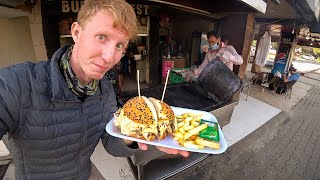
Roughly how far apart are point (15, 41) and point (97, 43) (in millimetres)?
5489

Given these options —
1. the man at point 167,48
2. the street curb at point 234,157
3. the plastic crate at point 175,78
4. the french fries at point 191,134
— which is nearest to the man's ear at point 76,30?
the french fries at point 191,134

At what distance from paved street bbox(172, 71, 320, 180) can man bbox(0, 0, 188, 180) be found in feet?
10.9

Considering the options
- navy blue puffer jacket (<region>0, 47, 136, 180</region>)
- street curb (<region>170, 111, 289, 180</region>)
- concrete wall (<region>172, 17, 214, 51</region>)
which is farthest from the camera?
concrete wall (<region>172, 17, 214, 51</region>)

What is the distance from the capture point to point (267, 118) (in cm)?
782

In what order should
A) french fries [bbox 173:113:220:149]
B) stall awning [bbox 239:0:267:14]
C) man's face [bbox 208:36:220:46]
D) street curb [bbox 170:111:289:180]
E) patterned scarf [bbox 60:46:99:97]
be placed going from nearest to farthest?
patterned scarf [bbox 60:46:99:97] → french fries [bbox 173:113:220:149] → stall awning [bbox 239:0:267:14] → street curb [bbox 170:111:289:180] → man's face [bbox 208:36:220:46]

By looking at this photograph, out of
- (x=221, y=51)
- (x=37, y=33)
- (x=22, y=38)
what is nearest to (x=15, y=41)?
(x=22, y=38)

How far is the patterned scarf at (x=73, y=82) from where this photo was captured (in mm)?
1503

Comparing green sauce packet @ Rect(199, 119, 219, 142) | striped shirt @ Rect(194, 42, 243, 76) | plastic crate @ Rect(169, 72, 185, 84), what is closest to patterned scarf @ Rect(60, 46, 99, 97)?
green sauce packet @ Rect(199, 119, 219, 142)

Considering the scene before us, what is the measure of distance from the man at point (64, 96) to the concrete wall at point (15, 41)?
4.90 m

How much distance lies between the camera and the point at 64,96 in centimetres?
145

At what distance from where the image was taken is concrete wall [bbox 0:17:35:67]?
17.0 feet

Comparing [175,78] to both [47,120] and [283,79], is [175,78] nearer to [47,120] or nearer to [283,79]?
[283,79]

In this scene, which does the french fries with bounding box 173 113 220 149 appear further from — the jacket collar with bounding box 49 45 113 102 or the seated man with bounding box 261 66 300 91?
the seated man with bounding box 261 66 300 91

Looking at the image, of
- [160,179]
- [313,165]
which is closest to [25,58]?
[160,179]
